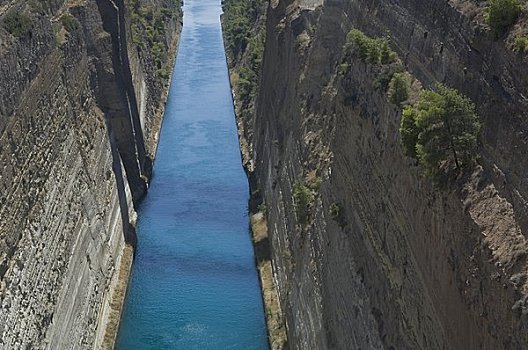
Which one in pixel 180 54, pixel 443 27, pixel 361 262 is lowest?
pixel 180 54

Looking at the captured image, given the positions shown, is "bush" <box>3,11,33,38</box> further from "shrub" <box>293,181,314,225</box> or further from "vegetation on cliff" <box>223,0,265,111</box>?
"vegetation on cliff" <box>223,0,265,111</box>

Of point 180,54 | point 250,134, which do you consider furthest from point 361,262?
point 180,54

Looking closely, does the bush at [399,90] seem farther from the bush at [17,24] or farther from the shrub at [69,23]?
the shrub at [69,23]

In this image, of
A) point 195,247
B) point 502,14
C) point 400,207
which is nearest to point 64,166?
point 195,247

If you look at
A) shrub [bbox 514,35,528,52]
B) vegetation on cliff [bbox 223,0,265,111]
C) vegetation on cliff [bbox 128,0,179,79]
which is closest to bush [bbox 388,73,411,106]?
shrub [bbox 514,35,528,52]

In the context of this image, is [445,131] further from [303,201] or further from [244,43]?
[244,43]

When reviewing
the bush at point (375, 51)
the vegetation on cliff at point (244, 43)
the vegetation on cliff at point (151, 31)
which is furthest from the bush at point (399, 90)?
the vegetation on cliff at point (151, 31)

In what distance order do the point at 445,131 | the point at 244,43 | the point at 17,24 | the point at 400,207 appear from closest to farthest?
the point at 445,131, the point at 400,207, the point at 17,24, the point at 244,43

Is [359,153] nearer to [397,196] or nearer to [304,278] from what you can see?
[397,196]
